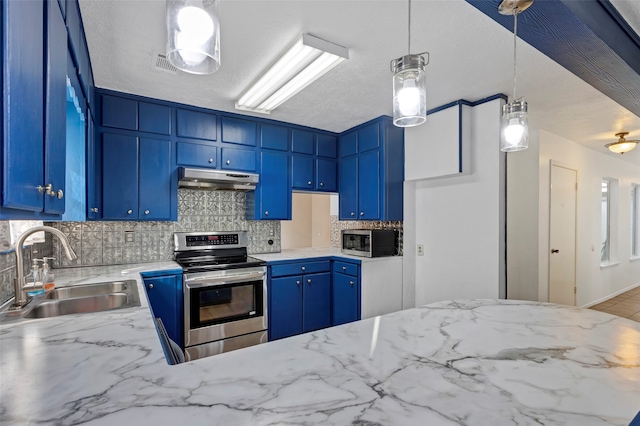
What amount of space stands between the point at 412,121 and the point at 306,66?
1.16 meters

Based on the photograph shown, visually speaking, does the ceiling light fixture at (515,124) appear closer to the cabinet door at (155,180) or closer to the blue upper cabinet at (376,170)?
the blue upper cabinet at (376,170)

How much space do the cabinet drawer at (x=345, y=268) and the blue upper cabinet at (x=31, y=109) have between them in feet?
8.37

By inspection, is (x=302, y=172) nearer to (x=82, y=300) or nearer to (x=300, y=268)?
(x=300, y=268)

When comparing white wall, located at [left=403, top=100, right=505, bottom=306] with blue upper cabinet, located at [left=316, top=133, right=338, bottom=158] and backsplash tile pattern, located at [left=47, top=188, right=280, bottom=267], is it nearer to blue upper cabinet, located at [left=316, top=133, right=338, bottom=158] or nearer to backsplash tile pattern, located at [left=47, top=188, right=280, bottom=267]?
blue upper cabinet, located at [left=316, top=133, right=338, bottom=158]

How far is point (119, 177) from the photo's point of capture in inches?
109

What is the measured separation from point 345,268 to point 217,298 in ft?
4.35

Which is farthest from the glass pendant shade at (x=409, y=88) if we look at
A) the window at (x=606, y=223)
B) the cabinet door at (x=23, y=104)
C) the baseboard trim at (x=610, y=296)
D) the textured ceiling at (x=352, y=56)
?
the window at (x=606, y=223)

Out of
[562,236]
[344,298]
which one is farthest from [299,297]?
[562,236]

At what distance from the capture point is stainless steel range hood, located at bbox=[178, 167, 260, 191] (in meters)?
2.93

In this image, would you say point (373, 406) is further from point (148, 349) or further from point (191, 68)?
point (191, 68)

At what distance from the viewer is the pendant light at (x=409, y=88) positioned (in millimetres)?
1125

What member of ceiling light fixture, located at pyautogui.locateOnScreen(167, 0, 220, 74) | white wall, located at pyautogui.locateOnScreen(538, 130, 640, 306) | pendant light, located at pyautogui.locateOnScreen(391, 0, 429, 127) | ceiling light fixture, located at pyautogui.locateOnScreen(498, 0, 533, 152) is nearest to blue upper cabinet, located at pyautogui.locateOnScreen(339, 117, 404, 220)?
Result: white wall, located at pyautogui.locateOnScreen(538, 130, 640, 306)

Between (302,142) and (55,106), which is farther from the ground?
(302,142)

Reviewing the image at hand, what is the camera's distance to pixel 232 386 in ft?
2.42
